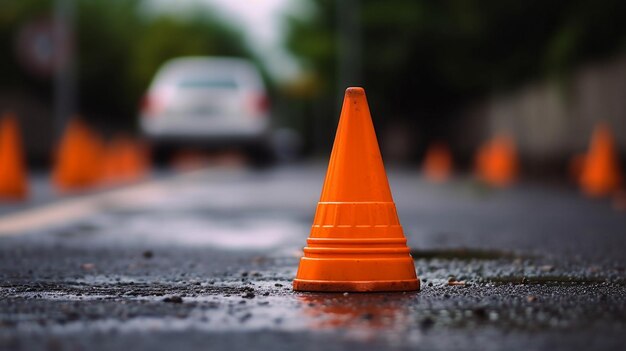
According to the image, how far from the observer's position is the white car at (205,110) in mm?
23812

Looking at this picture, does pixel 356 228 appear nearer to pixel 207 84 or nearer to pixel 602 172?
pixel 602 172

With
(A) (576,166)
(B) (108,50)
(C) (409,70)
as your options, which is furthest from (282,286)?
(B) (108,50)

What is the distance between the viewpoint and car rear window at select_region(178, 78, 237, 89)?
2406 cm

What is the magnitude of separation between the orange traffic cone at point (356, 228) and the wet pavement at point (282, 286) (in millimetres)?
133

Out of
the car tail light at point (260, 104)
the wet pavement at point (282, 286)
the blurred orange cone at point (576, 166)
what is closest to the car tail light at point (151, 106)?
the car tail light at point (260, 104)

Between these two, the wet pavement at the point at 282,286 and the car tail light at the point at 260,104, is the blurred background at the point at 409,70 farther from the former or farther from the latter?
the wet pavement at the point at 282,286

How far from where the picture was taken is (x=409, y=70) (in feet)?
138

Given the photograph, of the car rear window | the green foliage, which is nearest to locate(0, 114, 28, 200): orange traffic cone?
the car rear window

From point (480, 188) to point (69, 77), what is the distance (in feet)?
43.6

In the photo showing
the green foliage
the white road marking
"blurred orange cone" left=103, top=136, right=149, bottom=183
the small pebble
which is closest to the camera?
the small pebble

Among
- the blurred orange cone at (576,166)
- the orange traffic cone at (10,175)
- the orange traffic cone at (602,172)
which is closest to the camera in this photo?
the orange traffic cone at (10,175)

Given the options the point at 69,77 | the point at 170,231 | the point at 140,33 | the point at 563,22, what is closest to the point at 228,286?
the point at 170,231

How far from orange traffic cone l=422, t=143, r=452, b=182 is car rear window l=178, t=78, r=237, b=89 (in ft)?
16.3

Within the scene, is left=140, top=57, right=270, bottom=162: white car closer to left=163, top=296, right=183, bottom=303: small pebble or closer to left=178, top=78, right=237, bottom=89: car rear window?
left=178, top=78, right=237, bottom=89: car rear window
